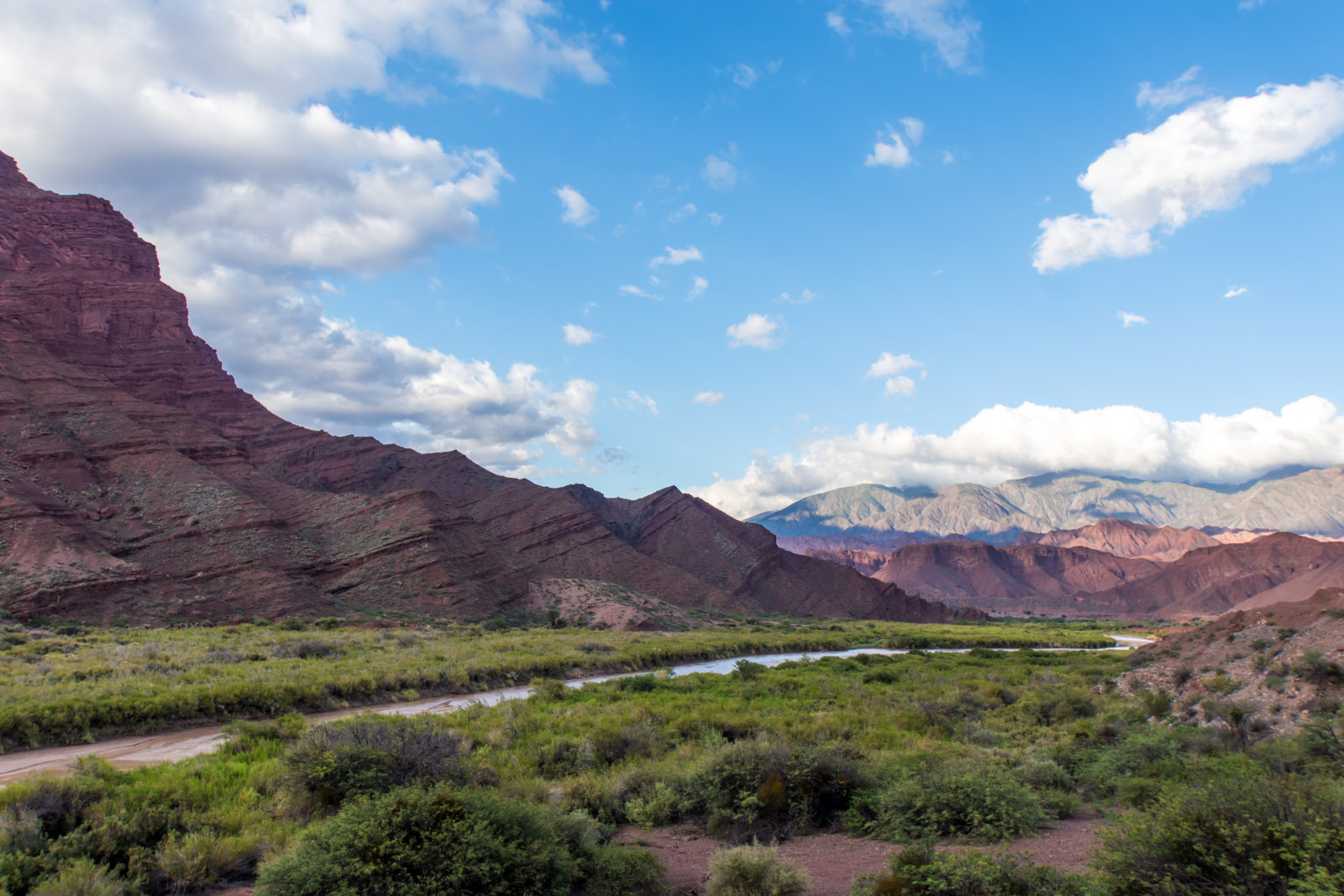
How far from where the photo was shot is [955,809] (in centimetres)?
1038

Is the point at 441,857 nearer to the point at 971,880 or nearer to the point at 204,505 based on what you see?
the point at 971,880

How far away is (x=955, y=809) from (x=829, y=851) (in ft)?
6.58

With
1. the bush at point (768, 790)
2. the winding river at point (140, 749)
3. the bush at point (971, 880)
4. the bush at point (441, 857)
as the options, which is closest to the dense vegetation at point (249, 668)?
the winding river at point (140, 749)

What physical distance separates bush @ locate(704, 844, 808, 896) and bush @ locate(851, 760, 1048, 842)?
3027mm

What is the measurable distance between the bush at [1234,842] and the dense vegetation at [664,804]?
21 mm

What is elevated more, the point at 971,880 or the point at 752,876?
the point at 971,880

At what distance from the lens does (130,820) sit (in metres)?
9.10

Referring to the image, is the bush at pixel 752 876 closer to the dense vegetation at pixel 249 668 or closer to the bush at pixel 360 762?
the bush at pixel 360 762

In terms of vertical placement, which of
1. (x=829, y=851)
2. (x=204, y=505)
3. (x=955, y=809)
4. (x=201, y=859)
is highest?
(x=204, y=505)

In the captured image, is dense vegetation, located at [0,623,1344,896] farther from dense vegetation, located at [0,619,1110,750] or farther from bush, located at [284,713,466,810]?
dense vegetation, located at [0,619,1110,750]

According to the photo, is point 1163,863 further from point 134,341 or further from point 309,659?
point 134,341

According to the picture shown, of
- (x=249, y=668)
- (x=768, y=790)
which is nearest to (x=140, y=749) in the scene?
(x=249, y=668)

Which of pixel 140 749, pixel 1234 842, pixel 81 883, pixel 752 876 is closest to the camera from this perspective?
pixel 1234 842

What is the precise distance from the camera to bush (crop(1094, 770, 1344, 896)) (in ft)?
19.5
